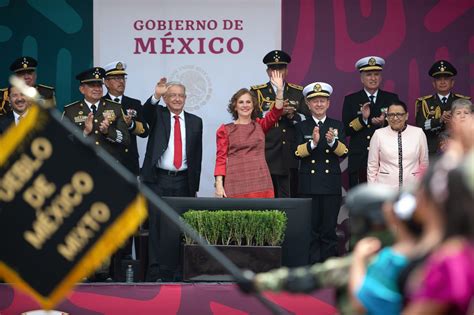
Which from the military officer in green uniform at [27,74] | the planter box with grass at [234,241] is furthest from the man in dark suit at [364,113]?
the military officer in green uniform at [27,74]

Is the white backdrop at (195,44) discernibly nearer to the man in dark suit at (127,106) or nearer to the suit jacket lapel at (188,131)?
the man in dark suit at (127,106)

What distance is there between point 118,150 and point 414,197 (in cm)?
776

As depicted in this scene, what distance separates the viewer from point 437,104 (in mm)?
12023

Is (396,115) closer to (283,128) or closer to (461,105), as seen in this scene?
(461,105)

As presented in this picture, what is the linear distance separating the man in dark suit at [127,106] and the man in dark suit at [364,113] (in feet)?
6.78

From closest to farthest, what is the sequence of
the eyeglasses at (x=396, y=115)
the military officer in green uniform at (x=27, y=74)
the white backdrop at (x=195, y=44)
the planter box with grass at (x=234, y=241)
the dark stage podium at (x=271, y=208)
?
the planter box with grass at (x=234, y=241) < the dark stage podium at (x=271, y=208) < the eyeglasses at (x=396, y=115) < the military officer in green uniform at (x=27, y=74) < the white backdrop at (x=195, y=44)

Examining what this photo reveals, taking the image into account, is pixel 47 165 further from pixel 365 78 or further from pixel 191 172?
pixel 365 78

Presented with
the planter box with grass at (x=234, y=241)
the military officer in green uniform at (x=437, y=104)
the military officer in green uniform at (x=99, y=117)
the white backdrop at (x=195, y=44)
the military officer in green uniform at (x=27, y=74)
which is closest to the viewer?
the planter box with grass at (x=234, y=241)

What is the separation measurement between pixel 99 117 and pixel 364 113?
2.63 metres

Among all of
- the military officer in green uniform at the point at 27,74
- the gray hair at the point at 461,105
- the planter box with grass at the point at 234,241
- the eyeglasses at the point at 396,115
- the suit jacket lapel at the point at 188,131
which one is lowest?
the planter box with grass at the point at 234,241

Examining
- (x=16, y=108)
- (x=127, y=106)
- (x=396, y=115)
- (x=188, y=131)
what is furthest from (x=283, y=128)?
(x=16, y=108)

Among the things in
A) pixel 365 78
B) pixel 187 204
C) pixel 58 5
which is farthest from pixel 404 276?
pixel 58 5

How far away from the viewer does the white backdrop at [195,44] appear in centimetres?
1284

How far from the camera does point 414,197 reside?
398 cm
